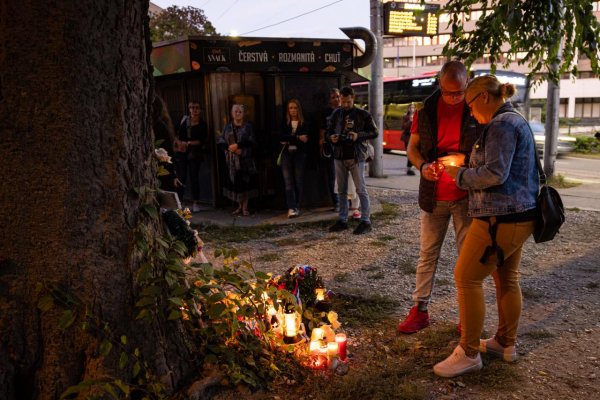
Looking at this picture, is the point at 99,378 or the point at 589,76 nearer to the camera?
the point at 99,378

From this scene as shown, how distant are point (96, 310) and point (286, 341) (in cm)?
136

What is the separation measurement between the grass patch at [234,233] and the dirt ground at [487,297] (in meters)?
0.18

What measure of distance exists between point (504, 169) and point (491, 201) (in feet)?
0.67

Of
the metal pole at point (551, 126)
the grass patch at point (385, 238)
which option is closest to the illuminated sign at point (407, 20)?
the metal pole at point (551, 126)

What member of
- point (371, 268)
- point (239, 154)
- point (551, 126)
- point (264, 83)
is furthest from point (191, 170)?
point (551, 126)

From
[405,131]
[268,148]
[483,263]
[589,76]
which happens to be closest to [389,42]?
[589,76]

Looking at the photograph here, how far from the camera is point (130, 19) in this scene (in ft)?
8.03

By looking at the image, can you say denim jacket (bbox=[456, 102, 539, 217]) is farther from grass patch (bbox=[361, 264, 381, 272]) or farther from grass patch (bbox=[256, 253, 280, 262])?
grass patch (bbox=[256, 253, 280, 262])

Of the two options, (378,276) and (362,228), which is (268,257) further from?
(362,228)

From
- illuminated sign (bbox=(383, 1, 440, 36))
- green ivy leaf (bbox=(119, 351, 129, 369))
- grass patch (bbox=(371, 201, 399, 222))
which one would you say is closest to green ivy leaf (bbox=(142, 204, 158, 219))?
green ivy leaf (bbox=(119, 351, 129, 369))

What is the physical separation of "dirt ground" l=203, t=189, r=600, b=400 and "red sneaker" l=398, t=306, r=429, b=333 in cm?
5

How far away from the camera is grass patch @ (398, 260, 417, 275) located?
5.39m

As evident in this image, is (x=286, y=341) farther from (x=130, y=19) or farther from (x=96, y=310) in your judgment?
(x=130, y=19)

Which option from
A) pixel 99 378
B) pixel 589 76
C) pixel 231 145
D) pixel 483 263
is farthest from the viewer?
pixel 589 76
